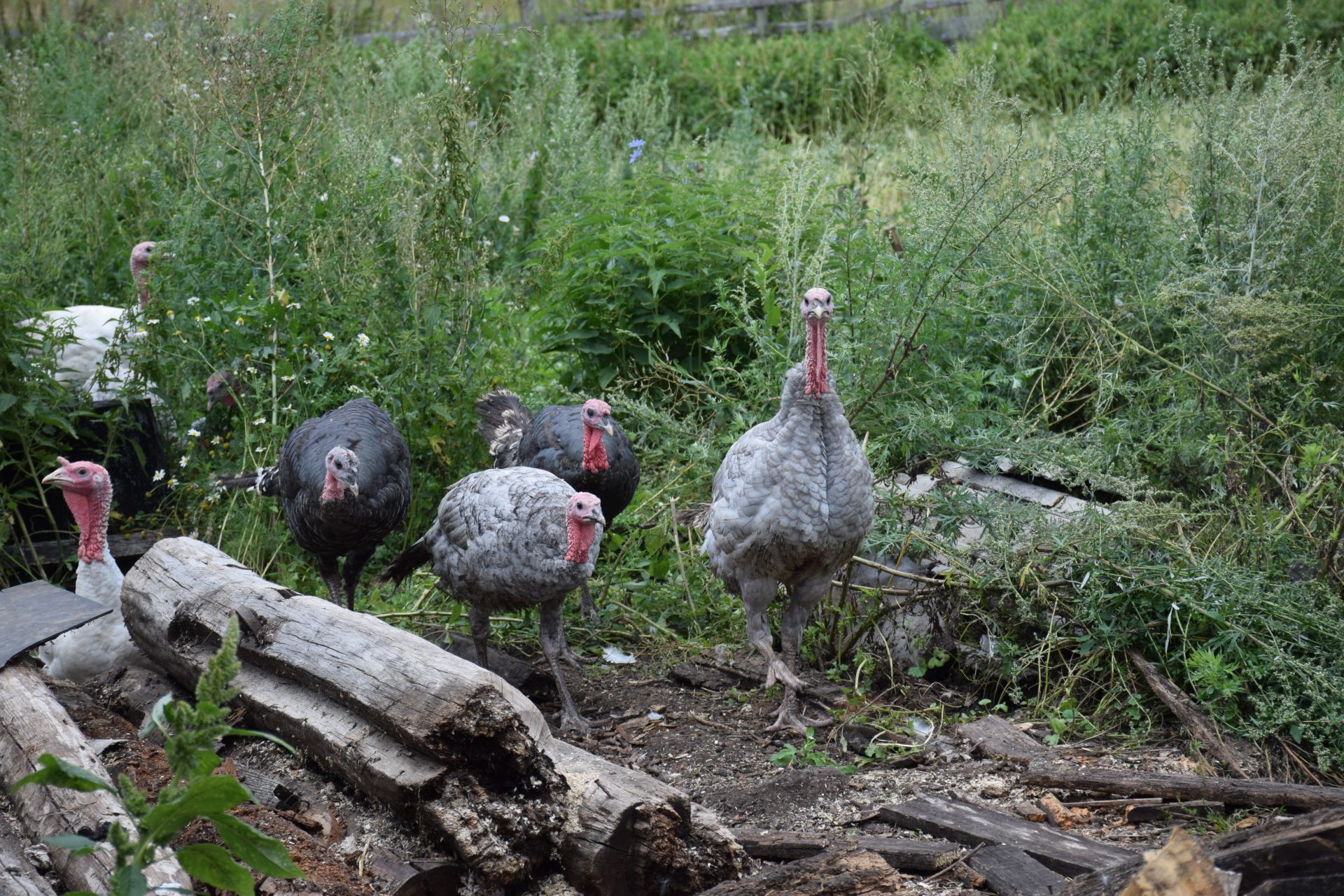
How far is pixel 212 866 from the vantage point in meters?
2.18

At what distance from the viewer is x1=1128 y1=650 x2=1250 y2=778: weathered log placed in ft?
12.2

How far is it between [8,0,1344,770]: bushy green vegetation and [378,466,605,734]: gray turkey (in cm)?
79

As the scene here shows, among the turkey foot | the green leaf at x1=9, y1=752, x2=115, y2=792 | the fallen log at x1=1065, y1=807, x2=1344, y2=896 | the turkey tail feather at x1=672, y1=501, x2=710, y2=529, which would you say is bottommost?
the turkey foot

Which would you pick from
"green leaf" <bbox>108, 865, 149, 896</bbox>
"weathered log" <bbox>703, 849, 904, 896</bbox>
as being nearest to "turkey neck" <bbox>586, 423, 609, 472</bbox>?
"weathered log" <bbox>703, 849, 904, 896</bbox>

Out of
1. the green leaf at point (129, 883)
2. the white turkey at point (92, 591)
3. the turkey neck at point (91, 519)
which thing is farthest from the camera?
the turkey neck at point (91, 519)

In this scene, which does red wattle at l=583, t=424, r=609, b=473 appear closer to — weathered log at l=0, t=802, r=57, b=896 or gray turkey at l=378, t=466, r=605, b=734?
gray turkey at l=378, t=466, r=605, b=734

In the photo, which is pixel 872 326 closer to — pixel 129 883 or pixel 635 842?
pixel 635 842

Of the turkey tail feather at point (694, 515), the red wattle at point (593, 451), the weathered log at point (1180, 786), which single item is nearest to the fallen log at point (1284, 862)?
the weathered log at point (1180, 786)

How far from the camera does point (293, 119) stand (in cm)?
574

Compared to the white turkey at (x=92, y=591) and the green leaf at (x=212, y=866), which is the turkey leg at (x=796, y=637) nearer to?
the white turkey at (x=92, y=591)

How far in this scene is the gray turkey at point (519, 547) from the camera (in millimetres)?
4363

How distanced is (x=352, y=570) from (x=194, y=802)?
10.6 ft

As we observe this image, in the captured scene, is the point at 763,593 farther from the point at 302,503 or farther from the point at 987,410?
the point at 302,503

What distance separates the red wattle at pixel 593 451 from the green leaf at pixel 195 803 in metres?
3.04
